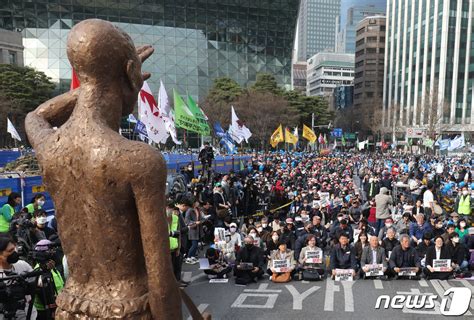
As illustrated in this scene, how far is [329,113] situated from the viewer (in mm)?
61688

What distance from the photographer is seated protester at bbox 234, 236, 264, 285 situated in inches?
Result: 345

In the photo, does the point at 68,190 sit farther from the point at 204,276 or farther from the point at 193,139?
the point at 193,139

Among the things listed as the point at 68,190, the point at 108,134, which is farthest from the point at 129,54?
the point at 68,190

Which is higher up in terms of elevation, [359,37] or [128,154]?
[359,37]

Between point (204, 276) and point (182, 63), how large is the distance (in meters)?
56.4

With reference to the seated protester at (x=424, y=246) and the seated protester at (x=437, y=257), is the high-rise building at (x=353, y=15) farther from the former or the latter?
the seated protester at (x=437, y=257)

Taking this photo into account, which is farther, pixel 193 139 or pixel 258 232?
pixel 193 139

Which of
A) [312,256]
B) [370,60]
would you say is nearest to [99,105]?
[312,256]

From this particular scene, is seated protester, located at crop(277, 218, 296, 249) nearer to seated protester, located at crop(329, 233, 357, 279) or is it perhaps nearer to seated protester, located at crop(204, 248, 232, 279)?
seated protester, located at crop(329, 233, 357, 279)

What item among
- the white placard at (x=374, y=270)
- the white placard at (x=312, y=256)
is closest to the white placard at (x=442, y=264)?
the white placard at (x=374, y=270)

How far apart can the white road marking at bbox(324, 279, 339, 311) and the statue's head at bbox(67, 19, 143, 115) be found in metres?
6.57

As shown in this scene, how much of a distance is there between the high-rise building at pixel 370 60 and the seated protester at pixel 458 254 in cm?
8248

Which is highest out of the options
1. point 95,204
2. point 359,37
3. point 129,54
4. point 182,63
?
point 359,37

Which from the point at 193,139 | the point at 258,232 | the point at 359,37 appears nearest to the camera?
the point at 258,232
